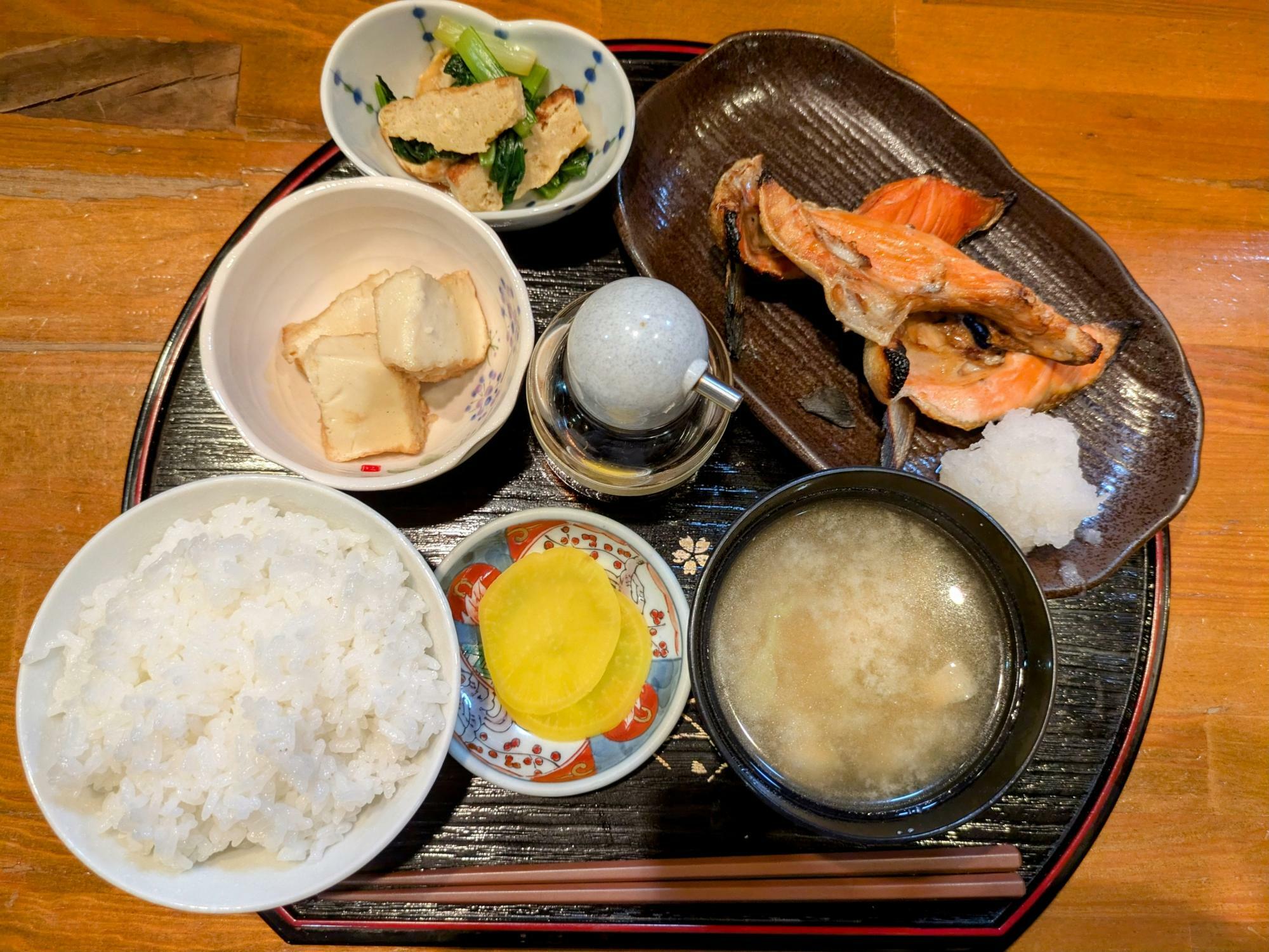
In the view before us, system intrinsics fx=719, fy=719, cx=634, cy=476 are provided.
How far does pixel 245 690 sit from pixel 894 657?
1176 mm

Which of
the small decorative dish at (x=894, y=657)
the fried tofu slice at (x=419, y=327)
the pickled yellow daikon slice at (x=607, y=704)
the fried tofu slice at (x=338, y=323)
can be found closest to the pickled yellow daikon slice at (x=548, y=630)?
the pickled yellow daikon slice at (x=607, y=704)

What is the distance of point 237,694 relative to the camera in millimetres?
1305

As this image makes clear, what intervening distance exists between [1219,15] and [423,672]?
2.85 metres

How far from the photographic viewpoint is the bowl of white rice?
123cm

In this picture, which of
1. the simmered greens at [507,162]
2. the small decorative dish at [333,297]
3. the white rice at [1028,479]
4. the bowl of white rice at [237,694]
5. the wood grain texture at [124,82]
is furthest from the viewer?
the wood grain texture at [124,82]

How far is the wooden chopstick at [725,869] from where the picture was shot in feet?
4.83

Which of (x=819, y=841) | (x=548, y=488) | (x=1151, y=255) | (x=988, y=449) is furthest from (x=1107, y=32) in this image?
(x=819, y=841)

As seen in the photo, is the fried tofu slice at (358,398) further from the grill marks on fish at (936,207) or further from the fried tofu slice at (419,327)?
the grill marks on fish at (936,207)

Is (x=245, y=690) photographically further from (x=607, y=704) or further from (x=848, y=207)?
(x=848, y=207)

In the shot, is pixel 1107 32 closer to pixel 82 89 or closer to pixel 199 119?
Answer: pixel 199 119

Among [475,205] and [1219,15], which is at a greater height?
[1219,15]

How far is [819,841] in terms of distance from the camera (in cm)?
156

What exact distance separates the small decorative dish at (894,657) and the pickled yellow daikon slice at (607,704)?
11.0 inches

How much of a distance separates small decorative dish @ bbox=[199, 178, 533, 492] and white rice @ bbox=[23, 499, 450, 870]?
0.61 ft
